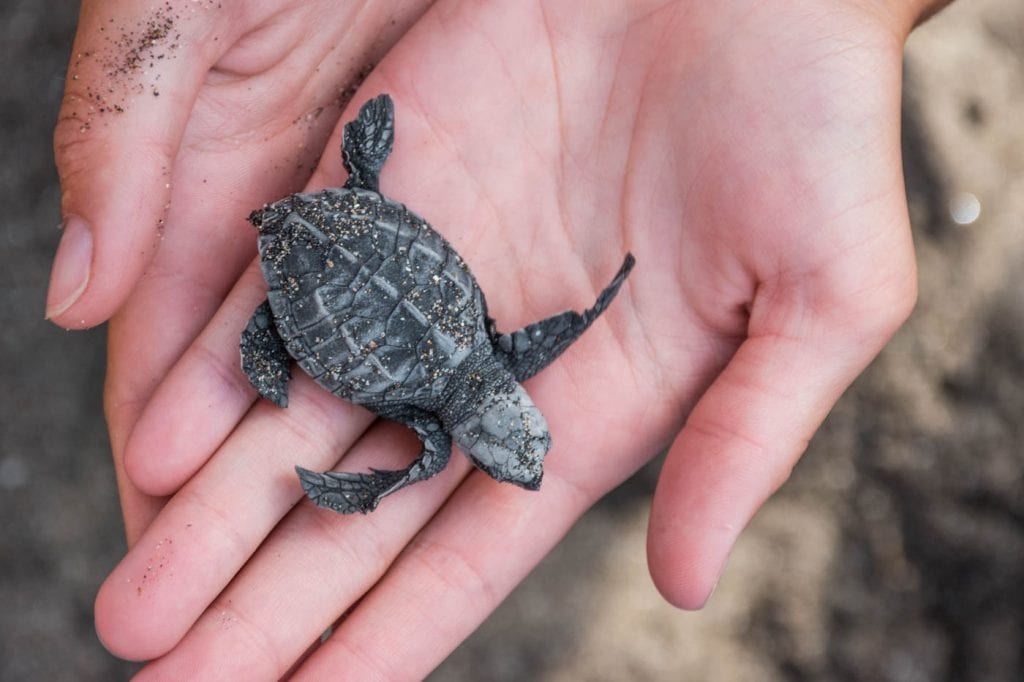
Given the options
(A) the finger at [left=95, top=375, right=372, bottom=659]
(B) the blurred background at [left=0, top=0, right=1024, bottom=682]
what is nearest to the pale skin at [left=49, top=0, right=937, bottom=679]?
(A) the finger at [left=95, top=375, right=372, bottom=659]

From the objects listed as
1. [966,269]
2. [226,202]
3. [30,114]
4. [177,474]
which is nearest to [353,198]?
[226,202]

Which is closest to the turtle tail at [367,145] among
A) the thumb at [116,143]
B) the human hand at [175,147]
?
the human hand at [175,147]

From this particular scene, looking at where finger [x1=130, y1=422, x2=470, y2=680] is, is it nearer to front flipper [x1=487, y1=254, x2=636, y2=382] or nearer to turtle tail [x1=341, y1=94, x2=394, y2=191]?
front flipper [x1=487, y1=254, x2=636, y2=382]

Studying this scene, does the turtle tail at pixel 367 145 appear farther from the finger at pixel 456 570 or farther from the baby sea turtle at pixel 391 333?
the finger at pixel 456 570

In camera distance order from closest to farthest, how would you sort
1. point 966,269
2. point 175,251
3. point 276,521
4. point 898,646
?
point 276,521
point 175,251
point 898,646
point 966,269

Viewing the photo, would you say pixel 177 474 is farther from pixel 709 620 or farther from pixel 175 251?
pixel 709 620

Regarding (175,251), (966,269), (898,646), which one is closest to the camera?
(175,251)

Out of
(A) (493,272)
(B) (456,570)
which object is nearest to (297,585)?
(B) (456,570)

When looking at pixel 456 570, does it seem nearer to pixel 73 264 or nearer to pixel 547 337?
pixel 547 337

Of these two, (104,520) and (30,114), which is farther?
(30,114)
